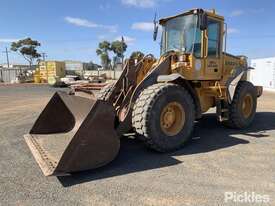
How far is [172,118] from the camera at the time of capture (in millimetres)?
5586

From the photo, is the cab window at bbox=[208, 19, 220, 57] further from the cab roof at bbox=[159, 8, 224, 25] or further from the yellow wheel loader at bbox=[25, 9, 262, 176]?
the cab roof at bbox=[159, 8, 224, 25]

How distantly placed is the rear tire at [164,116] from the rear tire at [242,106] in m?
1.80

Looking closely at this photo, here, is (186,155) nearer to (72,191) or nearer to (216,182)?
(216,182)

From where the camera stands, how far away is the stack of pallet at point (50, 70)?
117 ft

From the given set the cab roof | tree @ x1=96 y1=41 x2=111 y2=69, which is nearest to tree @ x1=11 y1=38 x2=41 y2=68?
tree @ x1=96 y1=41 x2=111 y2=69

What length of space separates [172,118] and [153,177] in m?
1.64

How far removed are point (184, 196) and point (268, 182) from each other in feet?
4.32

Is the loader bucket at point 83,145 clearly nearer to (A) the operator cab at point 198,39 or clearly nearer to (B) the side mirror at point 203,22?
(A) the operator cab at point 198,39

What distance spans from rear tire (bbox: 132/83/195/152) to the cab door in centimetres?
125

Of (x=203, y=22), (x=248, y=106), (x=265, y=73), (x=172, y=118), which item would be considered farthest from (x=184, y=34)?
(x=265, y=73)

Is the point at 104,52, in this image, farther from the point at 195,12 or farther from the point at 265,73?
the point at 195,12

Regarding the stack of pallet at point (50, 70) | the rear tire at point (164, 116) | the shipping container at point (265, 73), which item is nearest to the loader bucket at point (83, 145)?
the rear tire at point (164, 116)

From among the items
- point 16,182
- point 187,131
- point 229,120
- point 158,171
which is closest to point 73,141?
point 16,182

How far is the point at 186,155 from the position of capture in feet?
17.2
